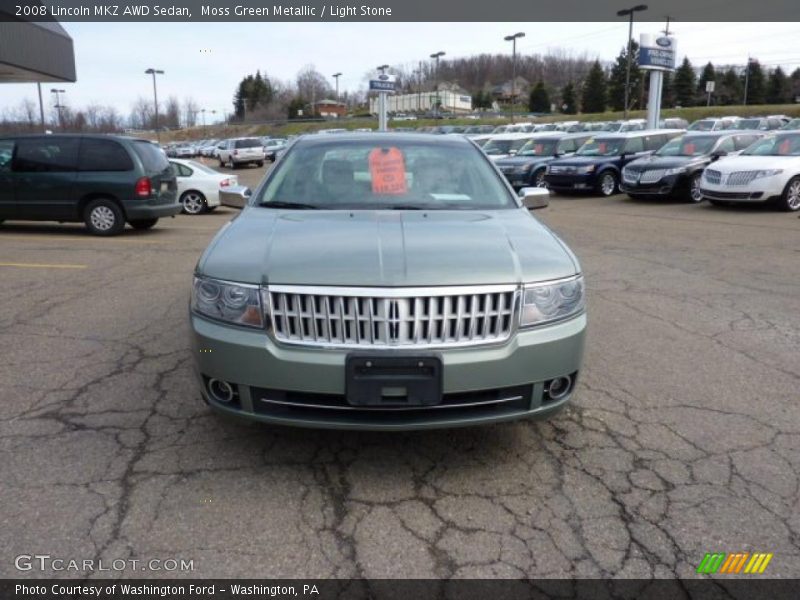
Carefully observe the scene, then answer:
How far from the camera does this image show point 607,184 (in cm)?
1855

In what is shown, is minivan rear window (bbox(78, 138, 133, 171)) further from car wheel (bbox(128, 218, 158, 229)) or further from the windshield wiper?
the windshield wiper

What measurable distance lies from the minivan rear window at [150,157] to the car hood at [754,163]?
37.1 ft

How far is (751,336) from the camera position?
547 cm

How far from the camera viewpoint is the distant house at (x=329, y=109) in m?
125

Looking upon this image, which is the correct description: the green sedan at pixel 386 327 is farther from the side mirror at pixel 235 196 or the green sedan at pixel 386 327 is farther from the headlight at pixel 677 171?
the headlight at pixel 677 171

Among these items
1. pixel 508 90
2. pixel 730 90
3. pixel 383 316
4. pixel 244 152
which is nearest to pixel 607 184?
pixel 383 316

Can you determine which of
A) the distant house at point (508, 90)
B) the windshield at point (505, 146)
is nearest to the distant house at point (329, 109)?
the distant house at point (508, 90)

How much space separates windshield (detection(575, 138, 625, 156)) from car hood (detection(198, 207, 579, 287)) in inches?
641

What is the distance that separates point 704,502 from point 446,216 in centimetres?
198

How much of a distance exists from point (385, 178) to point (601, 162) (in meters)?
15.4

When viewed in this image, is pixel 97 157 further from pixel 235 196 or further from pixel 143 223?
pixel 235 196

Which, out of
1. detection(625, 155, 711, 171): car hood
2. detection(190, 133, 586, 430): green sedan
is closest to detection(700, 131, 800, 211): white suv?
detection(625, 155, 711, 171): car hood

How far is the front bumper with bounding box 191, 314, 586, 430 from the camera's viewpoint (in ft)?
9.43

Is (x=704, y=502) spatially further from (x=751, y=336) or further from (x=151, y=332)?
(x=151, y=332)
